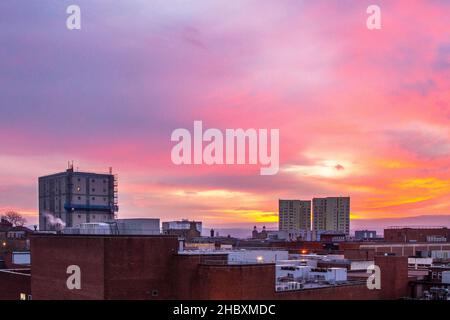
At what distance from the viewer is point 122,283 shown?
36.7 meters

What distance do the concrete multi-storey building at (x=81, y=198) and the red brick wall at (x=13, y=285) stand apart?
1764 cm

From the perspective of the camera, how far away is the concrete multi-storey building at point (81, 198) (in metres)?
74.1

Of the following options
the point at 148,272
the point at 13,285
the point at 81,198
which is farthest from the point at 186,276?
the point at 81,198

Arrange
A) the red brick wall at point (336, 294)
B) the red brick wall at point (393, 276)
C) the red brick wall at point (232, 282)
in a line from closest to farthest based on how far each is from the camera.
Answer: the red brick wall at point (232, 282)
the red brick wall at point (336, 294)
the red brick wall at point (393, 276)

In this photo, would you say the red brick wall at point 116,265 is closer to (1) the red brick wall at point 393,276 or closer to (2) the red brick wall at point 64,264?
(2) the red brick wall at point 64,264

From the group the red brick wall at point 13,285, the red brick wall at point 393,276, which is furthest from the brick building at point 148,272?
the red brick wall at point 393,276

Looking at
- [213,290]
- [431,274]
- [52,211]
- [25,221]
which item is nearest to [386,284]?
[431,274]

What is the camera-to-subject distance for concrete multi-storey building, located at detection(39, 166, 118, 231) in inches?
2917

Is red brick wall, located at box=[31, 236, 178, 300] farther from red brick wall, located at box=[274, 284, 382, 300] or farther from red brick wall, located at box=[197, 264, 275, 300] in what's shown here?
red brick wall, located at box=[274, 284, 382, 300]

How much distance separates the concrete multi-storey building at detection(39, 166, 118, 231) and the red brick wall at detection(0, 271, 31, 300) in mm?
17639

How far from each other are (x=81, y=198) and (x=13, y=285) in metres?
24.6

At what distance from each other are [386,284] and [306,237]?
287 ft
